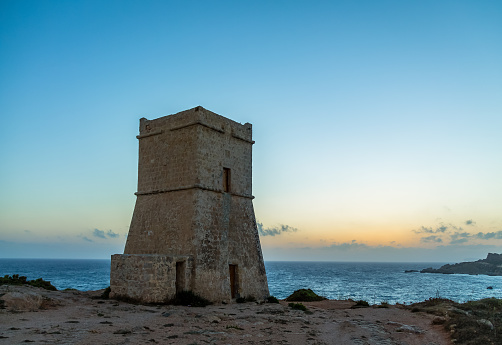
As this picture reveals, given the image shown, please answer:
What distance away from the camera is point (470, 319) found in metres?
14.1

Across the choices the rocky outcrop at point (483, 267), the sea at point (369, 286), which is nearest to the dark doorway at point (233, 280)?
the sea at point (369, 286)

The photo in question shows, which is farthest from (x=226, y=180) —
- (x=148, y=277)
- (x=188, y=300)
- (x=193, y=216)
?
(x=148, y=277)

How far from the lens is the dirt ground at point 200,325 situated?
964 cm

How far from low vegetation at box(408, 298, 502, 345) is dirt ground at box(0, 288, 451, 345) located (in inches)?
19.2

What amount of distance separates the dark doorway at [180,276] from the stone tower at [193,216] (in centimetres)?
4

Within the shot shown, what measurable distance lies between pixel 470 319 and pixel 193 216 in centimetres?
1130

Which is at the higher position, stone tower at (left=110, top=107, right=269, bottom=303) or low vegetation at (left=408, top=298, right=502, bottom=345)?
stone tower at (left=110, top=107, right=269, bottom=303)

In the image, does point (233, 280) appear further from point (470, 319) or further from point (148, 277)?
point (470, 319)

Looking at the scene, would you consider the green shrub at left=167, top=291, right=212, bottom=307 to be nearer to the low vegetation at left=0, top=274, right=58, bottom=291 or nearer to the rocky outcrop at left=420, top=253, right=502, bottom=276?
the low vegetation at left=0, top=274, right=58, bottom=291

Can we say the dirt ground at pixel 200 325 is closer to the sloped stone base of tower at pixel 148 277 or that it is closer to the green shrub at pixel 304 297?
the sloped stone base of tower at pixel 148 277

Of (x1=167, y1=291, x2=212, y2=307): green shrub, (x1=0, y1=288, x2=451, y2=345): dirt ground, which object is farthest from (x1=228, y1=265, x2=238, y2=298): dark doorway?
(x1=167, y1=291, x2=212, y2=307): green shrub

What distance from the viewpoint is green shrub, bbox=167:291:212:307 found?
597 inches

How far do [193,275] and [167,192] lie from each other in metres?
4.22

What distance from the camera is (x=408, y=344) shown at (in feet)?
37.6
